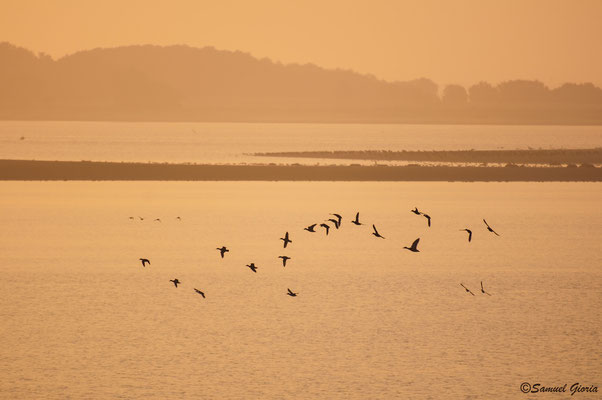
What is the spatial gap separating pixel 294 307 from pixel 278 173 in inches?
2288

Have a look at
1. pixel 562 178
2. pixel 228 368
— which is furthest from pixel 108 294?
pixel 562 178

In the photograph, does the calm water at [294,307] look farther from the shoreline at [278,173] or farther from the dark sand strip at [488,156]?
the dark sand strip at [488,156]

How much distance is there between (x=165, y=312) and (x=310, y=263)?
10499 mm

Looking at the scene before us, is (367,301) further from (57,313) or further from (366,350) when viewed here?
(57,313)

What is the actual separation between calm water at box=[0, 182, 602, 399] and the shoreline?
28403 mm

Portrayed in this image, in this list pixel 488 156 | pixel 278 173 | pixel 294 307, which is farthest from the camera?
pixel 488 156

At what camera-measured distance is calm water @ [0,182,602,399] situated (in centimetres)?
1969

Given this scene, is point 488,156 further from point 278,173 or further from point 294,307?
point 294,307

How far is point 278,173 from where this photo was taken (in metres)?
84.9

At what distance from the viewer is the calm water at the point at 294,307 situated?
19688 millimetres

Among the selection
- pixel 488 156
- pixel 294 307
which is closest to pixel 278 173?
pixel 488 156

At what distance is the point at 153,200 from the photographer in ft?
205

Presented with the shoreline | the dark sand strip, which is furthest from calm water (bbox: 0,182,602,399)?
the dark sand strip

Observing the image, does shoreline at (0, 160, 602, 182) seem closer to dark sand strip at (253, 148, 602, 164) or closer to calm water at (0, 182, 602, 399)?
dark sand strip at (253, 148, 602, 164)
